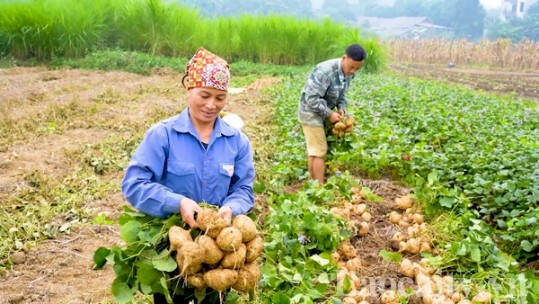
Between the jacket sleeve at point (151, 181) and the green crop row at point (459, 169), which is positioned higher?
the jacket sleeve at point (151, 181)

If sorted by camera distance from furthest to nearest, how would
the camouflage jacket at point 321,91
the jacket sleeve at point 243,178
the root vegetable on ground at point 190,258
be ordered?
the camouflage jacket at point 321,91
the jacket sleeve at point 243,178
the root vegetable on ground at point 190,258

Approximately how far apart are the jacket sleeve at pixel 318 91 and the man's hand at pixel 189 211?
3233 millimetres

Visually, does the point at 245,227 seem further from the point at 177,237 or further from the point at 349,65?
the point at 349,65

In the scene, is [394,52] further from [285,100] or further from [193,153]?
[193,153]

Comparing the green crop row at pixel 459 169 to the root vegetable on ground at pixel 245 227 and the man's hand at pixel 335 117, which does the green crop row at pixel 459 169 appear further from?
the root vegetable on ground at pixel 245 227

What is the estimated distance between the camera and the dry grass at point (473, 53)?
99.8ft

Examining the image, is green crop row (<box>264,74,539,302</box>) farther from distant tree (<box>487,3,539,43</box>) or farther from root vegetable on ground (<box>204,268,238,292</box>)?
distant tree (<box>487,3,539,43</box>)

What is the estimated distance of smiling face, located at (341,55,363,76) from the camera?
508 centimetres

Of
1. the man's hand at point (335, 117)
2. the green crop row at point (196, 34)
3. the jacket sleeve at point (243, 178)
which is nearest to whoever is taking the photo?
the jacket sleeve at point (243, 178)

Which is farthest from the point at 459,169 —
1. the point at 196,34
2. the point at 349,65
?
the point at 196,34

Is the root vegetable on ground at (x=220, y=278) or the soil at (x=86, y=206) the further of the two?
the soil at (x=86, y=206)

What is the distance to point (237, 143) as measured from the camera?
2.64 m

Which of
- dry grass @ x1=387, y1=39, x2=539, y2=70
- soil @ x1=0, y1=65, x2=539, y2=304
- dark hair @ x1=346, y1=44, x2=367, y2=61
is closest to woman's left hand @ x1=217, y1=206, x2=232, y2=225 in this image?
soil @ x1=0, y1=65, x2=539, y2=304

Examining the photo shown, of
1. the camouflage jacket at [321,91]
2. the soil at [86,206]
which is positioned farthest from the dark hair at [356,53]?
the soil at [86,206]
